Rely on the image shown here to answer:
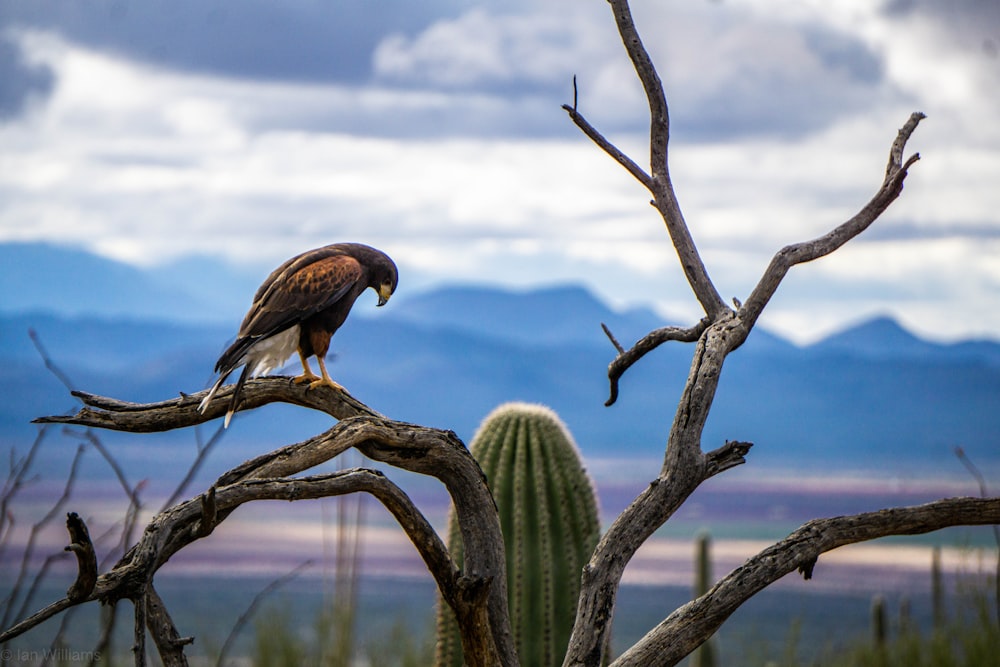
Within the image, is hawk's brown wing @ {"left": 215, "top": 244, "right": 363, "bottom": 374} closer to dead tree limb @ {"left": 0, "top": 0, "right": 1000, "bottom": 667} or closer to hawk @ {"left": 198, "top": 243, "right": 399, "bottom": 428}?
hawk @ {"left": 198, "top": 243, "right": 399, "bottom": 428}

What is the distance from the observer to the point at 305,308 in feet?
15.7

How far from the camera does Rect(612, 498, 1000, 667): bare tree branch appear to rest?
4559mm

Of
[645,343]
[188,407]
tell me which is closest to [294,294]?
[188,407]

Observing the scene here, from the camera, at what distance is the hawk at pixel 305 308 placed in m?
4.66

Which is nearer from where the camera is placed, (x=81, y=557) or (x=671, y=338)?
(x=81, y=557)

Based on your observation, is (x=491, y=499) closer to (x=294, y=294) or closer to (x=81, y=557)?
(x=294, y=294)

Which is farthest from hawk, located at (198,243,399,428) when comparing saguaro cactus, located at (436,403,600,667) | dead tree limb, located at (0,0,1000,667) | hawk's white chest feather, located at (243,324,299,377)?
saguaro cactus, located at (436,403,600,667)

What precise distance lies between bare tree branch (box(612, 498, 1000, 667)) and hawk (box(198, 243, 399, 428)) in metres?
1.70

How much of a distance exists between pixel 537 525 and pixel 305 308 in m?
1.97

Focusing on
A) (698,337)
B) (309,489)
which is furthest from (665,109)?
(309,489)

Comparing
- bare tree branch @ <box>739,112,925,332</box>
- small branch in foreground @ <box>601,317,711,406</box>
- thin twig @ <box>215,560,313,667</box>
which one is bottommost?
thin twig @ <box>215,560,313,667</box>

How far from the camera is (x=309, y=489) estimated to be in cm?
409

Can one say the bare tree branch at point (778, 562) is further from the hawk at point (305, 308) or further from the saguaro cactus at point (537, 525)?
the hawk at point (305, 308)

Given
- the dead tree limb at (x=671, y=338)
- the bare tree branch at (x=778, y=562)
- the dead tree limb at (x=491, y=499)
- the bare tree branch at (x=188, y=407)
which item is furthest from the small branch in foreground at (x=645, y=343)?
the bare tree branch at (x=188, y=407)
